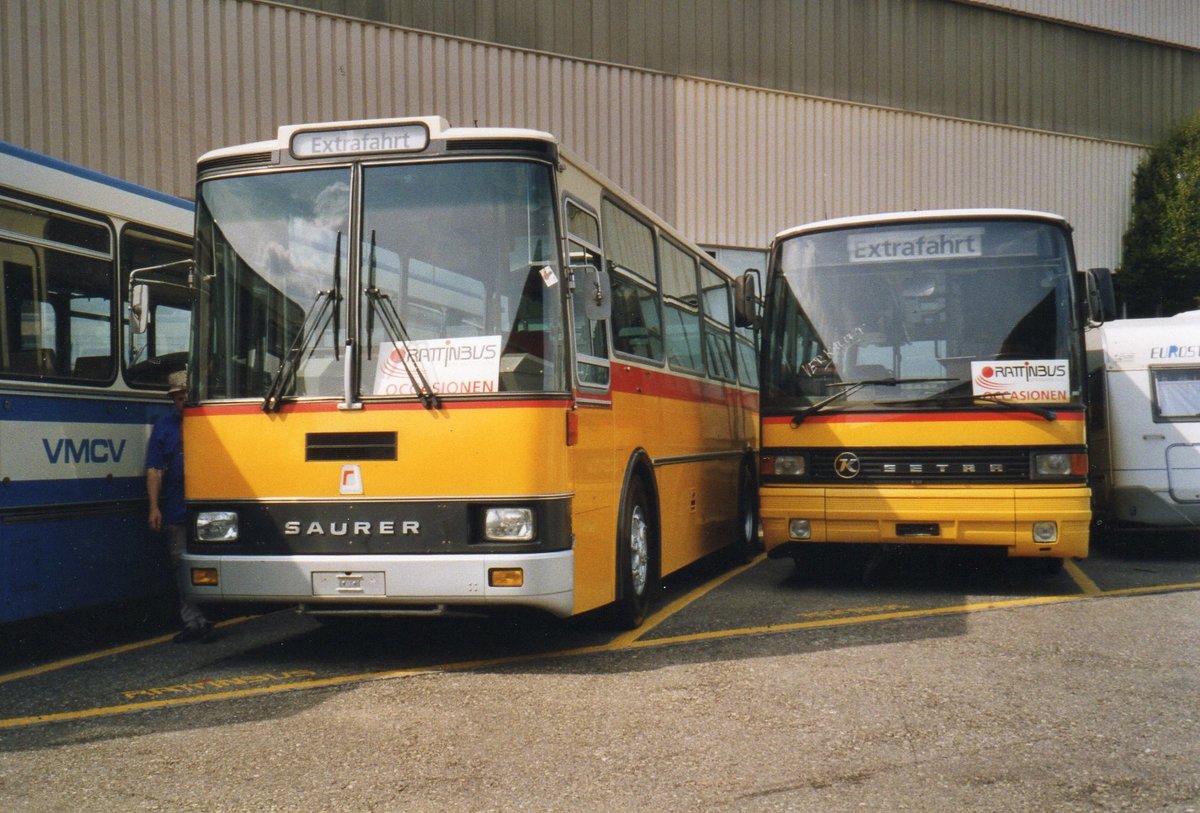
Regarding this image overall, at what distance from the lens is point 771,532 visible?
9602 mm

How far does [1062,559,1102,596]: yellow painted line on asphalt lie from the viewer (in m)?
9.63

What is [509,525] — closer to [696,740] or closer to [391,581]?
[391,581]

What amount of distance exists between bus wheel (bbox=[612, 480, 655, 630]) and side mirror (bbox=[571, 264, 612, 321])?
1.35 metres

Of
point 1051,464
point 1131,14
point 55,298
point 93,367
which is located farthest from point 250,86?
point 1131,14

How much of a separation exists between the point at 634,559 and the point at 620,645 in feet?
2.34

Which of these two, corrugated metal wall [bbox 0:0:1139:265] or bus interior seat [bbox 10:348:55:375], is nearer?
bus interior seat [bbox 10:348:55:375]

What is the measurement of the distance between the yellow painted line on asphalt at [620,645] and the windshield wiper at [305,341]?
1510mm

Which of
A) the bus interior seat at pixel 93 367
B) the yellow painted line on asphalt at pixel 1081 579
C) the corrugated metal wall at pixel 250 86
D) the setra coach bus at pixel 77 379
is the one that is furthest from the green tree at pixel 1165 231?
the bus interior seat at pixel 93 367

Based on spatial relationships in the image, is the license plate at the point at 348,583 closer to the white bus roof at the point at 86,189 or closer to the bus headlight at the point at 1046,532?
the white bus roof at the point at 86,189

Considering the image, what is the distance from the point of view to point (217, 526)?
6867 millimetres

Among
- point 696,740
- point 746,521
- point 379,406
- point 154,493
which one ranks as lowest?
point 696,740

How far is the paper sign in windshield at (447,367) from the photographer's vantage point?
652 centimetres

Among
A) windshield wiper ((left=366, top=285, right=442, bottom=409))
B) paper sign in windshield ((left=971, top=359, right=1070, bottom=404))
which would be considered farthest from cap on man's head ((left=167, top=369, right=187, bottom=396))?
paper sign in windshield ((left=971, top=359, right=1070, bottom=404))

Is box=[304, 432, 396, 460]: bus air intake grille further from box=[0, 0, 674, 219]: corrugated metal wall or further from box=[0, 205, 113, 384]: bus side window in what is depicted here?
box=[0, 0, 674, 219]: corrugated metal wall
